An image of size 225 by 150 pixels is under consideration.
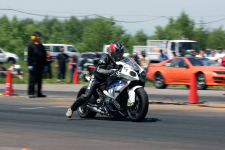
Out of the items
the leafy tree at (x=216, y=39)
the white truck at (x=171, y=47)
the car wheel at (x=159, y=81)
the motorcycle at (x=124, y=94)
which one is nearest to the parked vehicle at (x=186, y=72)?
the car wheel at (x=159, y=81)

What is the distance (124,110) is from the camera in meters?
9.61

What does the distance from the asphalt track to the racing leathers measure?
0.47 m

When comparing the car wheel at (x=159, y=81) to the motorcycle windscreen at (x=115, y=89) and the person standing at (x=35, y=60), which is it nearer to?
the person standing at (x=35, y=60)

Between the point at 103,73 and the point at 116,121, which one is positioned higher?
the point at 103,73

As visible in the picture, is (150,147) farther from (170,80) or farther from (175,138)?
(170,80)

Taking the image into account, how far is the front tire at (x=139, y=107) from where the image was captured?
9070 millimetres

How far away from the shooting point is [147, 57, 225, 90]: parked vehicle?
1981cm

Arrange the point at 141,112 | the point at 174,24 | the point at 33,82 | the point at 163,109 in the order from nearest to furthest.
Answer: the point at 141,112
the point at 163,109
the point at 33,82
the point at 174,24

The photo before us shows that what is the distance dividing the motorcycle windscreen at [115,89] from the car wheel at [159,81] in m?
12.0

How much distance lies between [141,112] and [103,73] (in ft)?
3.63

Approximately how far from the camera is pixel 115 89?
9.58m

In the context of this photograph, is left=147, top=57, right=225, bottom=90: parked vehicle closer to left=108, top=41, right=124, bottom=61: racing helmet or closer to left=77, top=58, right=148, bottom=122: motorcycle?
left=77, top=58, right=148, bottom=122: motorcycle

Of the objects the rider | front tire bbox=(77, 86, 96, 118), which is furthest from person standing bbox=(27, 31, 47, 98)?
the rider

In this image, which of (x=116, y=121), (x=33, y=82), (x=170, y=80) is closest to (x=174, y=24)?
(x=170, y=80)
